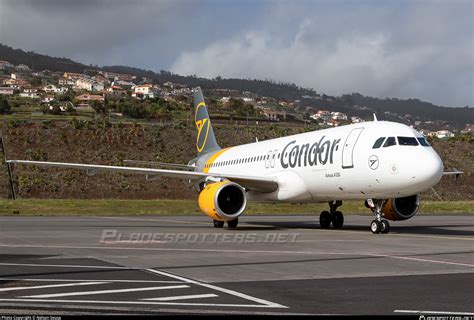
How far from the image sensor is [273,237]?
21281 millimetres

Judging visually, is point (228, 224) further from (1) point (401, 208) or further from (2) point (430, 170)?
(2) point (430, 170)

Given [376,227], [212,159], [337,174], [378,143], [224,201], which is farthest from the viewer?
[212,159]

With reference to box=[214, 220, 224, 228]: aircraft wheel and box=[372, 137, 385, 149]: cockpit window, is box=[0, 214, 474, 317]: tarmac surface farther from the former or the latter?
box=[214, 220, 224, 228]: aircraft wheel

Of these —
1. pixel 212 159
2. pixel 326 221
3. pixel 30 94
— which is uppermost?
pixel 30 94

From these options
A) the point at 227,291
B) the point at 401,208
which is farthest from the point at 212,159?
the point at 227,291

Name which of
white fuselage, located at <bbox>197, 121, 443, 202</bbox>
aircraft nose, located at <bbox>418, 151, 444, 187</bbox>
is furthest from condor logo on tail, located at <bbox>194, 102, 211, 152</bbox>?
aircraft nose, located at <bbox>418, 151, 444, 187</bbox>

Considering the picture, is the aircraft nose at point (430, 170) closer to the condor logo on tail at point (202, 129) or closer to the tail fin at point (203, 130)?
the tail fin at point (203, 130)

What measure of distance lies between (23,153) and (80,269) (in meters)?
62.8

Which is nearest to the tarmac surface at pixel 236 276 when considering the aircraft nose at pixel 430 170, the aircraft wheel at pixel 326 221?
the aircraft nose at pixel 430 170

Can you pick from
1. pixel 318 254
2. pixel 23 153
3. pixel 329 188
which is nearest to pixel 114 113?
pixel 23 153

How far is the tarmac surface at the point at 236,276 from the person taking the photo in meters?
8.67

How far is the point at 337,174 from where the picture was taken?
23062mm

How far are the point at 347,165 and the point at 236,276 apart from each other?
11649 millimetres

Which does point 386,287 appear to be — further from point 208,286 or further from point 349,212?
point 349,212
